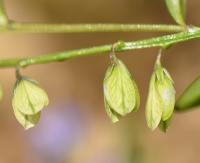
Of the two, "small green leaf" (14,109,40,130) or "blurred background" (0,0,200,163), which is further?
"blurred background" (0,0,200,163)

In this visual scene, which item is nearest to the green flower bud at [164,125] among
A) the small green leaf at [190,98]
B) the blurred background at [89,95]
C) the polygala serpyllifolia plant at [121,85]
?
the polygala serpyllifolia plant at [121,85]

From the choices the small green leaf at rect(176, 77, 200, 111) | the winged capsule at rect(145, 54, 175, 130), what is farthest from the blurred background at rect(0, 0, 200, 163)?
the winged capsule at rect(145, 54, 175, 130)

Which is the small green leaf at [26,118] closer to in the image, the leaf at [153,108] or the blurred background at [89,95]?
the leaf at [153,108]

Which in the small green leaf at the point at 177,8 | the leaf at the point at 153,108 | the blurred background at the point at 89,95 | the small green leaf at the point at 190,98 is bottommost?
the leaf at the point at 153,108

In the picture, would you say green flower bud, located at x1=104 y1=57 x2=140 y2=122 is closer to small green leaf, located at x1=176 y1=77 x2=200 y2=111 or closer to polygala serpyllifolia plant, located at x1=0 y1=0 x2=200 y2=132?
polygala serpyllifolia plant, located at x1=0 y1=0 x2=200 y2=132

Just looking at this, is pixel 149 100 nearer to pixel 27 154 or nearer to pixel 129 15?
pixel 27 154

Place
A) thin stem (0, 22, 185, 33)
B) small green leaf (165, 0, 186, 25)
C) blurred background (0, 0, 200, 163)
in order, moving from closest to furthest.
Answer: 1. thin stem (0, 22, 185, 33)
2. small green leaf (165, 0, 186, 25)
3. blurred background (0, 0, 200, 163)
